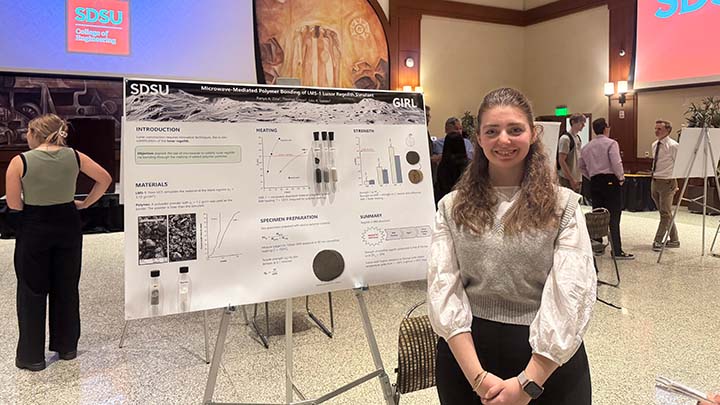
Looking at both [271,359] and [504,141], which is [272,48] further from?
[504,141]

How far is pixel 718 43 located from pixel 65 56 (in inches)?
420

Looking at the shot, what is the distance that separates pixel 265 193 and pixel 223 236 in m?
0.22

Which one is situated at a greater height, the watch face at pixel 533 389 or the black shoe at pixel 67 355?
the watch face at pixel 533 389

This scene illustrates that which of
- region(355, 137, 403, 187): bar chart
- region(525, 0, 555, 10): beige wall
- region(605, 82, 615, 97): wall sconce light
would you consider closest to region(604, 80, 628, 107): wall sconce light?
region(605, 82, 615, 97): wall sconce light

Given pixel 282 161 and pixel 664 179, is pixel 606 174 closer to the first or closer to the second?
pixel 664 179

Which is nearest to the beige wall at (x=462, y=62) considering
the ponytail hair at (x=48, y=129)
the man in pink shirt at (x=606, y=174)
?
the man in pink shirt at (x=606, y=174)

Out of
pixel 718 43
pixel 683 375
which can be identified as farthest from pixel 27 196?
pixel 718 43

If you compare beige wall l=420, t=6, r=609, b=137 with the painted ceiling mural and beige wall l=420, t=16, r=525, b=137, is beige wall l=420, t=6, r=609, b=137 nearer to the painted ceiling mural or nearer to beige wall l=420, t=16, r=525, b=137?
beige wall l=420, t=16, r=525, b=137

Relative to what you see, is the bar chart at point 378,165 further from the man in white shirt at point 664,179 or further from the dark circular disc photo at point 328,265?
the man in white shirt at point 664,179

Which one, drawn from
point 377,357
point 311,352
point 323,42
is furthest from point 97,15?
point 377,357

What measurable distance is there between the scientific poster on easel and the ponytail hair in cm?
159

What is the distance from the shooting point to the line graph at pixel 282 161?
192 cm

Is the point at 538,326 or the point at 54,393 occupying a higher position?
the point at 538,326

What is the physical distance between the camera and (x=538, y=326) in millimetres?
1283
